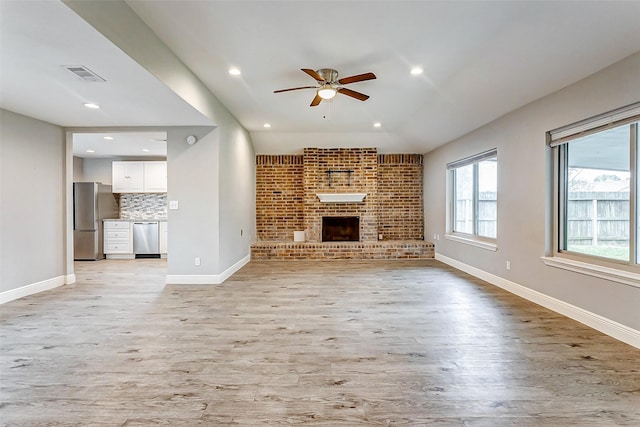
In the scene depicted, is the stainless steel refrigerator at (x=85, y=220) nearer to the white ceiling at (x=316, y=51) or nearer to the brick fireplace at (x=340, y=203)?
the white ceiling at (x=316, y=51)

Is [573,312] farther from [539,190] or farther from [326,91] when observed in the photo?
[326,91]

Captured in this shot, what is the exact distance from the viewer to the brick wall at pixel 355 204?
7012mm

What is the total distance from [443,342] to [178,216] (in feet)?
12.3

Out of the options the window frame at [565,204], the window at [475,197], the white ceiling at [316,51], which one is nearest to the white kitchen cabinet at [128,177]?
the white ceiling at [316,51]

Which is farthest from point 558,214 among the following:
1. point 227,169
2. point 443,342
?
point 227,169

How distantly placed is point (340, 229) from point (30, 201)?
5.43 metres

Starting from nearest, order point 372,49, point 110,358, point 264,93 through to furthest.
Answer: point 110,358
point 372,49
point 264,93

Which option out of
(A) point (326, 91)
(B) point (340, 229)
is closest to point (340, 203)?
(B) point (340, 229)

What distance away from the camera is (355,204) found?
7.02 metres

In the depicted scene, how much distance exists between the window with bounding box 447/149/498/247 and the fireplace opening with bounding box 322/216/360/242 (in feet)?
7.15

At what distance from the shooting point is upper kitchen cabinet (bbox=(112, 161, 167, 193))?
701cm

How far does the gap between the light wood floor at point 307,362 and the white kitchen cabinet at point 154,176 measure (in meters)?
3.61

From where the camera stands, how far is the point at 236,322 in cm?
299

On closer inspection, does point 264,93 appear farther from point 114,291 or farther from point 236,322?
point 114,291
